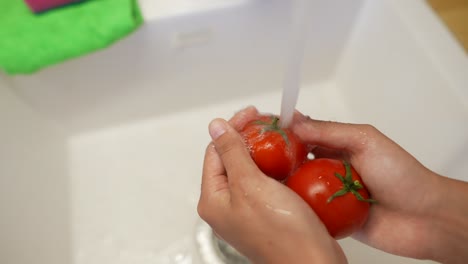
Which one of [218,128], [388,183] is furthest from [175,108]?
[388,183]

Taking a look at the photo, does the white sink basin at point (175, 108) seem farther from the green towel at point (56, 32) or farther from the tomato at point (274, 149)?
the tomato at point (274, 149)

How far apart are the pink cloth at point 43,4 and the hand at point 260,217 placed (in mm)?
488

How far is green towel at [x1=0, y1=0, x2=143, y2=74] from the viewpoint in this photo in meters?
0.76

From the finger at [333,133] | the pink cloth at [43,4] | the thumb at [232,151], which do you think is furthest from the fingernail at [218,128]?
the pink cloth at [43,4]

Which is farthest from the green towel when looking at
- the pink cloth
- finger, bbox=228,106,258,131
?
finger, bbox=228,106,258,131

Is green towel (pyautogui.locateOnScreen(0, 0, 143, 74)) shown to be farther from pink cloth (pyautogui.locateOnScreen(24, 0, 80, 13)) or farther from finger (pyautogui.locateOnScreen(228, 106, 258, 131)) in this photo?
finger (pyautogui.locateOnScreen(228, 106, 258, 131))

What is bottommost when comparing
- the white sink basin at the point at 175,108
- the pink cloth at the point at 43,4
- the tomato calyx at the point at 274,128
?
the white sink basin at the point at 175,108

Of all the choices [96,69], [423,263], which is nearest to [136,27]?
[96,69]

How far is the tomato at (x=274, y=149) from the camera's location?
1.77 ft

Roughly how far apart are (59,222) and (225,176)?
0.52m

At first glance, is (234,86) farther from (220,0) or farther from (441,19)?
(441,19)

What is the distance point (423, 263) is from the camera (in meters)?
0.80

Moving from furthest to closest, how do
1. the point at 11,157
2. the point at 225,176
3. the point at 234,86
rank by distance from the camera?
the point at 234,86 < the point at 11,157 < the point at 225,176

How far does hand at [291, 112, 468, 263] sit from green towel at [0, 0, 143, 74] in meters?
0.41
